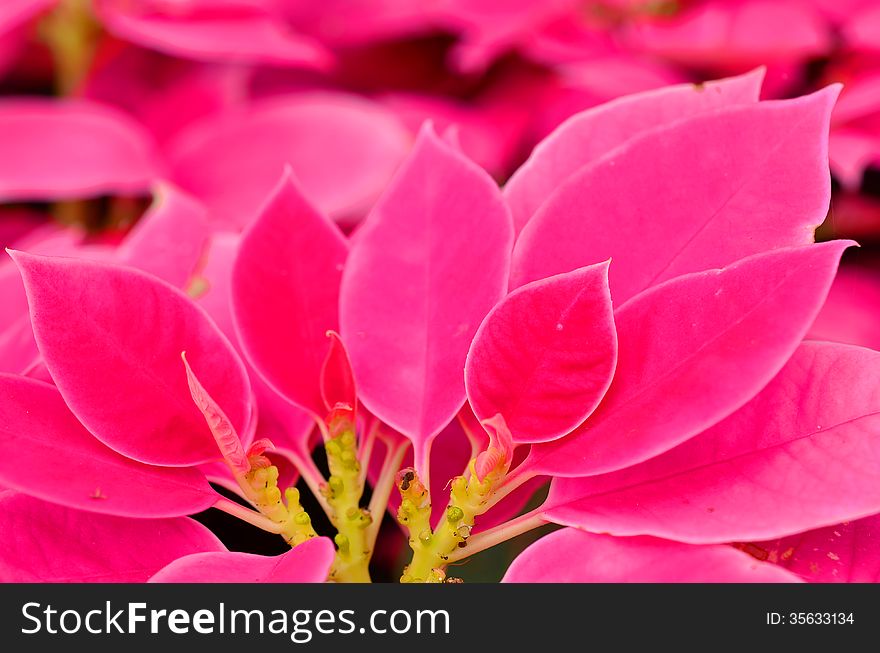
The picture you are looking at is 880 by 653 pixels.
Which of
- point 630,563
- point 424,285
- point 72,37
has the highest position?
point 72,37

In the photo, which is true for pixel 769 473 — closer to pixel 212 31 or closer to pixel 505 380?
pixel 505 380

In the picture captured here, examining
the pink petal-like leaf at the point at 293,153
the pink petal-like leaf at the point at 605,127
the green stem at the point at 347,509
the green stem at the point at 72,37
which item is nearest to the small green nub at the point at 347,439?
the green stem at the point at 347,509

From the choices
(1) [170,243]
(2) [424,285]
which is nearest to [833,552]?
(2) [424,285]

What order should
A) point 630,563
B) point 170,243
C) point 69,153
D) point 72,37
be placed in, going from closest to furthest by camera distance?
point 630,563, point 170,243, point 69,153, point 72,37

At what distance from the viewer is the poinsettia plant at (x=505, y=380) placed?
0.33 m

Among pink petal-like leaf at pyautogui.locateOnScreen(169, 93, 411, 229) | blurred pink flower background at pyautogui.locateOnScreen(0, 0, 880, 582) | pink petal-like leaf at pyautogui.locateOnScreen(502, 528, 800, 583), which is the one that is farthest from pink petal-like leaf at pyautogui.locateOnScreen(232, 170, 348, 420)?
pink petal-like leaf at pyautogui.locateOnScreen(169, 93, 411, 229)

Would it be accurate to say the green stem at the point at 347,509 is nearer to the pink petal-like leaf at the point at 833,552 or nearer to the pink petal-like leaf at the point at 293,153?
the pink petal-like leaf at the point at 833,552

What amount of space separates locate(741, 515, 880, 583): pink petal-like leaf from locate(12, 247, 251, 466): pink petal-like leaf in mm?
204

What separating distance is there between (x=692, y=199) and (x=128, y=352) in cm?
21

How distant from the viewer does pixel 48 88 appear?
0.92 metres

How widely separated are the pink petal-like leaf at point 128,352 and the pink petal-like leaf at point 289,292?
0.07ft

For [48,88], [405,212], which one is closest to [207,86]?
[48,88]

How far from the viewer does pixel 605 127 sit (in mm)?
414
